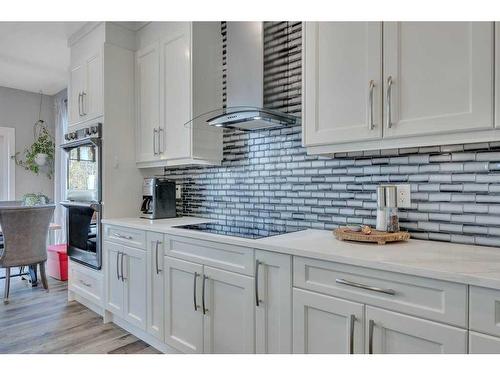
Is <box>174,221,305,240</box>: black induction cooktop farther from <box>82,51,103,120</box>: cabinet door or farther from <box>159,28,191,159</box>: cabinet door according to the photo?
<box>82,51,103,120</box>: cabinet door

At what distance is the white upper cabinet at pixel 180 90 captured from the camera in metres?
2.43

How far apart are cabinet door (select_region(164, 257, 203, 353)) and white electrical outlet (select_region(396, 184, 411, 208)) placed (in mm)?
1146

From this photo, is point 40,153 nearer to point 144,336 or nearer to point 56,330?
point 56,330

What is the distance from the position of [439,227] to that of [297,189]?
2.76 ft

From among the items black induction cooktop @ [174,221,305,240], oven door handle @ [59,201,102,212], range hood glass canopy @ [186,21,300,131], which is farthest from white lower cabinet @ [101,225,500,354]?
range hood glass canopy @ [186,21,300,131]

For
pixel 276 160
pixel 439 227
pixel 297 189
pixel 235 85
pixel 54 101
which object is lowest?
pixel 439 227

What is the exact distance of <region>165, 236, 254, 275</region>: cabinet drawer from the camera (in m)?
1.68

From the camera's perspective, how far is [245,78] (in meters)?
2.25

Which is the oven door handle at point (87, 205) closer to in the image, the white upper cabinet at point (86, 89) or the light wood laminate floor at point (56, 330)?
the white upper cabinet at point (86, 89)

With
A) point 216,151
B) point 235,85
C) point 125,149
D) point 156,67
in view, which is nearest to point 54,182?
point 125,149

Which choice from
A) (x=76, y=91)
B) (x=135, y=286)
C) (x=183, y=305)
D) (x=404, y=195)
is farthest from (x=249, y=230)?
(x=76, y=91)

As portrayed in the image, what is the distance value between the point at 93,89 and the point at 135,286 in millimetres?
1744

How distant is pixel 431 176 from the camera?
1.64 meters
